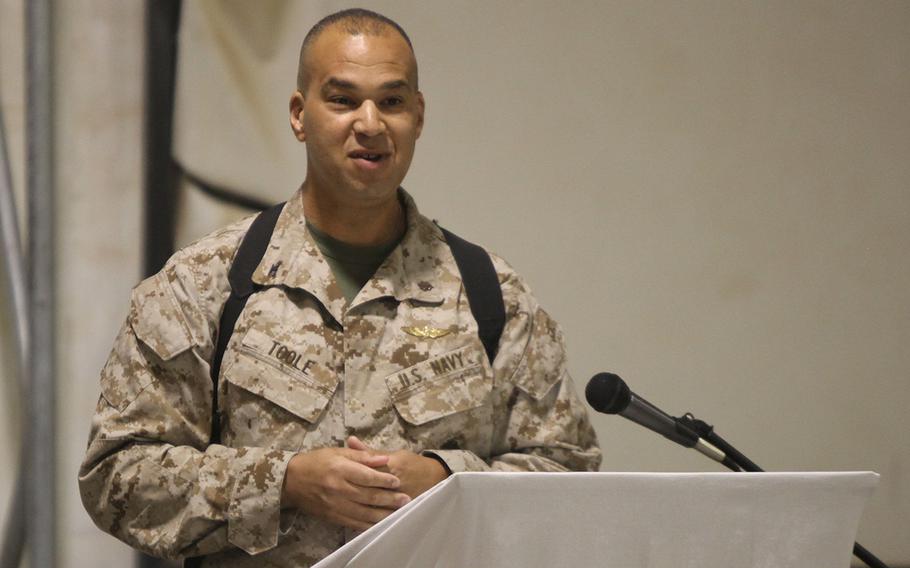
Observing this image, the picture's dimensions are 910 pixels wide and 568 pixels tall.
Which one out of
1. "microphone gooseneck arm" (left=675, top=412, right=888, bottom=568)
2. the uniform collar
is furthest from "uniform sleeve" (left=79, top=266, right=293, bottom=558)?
"microphone gooseneck arm" (left=675, top=412, right=888, bottom=568)

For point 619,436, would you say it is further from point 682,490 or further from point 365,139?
point 682,490

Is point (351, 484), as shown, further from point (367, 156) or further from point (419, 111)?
point (419, 111)

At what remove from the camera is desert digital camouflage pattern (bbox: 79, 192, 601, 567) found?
4.53ft

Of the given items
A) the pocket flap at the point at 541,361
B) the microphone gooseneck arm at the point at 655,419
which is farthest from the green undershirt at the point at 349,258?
the microphone gooseneck arm at the point at 655,419

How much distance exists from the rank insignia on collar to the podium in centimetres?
47

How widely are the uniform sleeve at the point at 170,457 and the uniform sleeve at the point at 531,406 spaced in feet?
1.02

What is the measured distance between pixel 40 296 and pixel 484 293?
2.86ft

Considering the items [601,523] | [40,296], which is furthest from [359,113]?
[40,296]

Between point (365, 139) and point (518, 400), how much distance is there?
38 centimetres

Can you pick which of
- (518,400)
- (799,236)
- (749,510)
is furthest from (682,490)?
(799,236)

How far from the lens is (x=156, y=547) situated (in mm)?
1378

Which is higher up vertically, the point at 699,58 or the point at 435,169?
the point at 699,58

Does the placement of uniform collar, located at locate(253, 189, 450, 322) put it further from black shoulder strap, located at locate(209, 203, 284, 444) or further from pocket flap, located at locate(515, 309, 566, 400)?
pocket flap, located at locate(515, 309, 566, 400)

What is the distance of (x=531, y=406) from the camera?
1.55 metres
